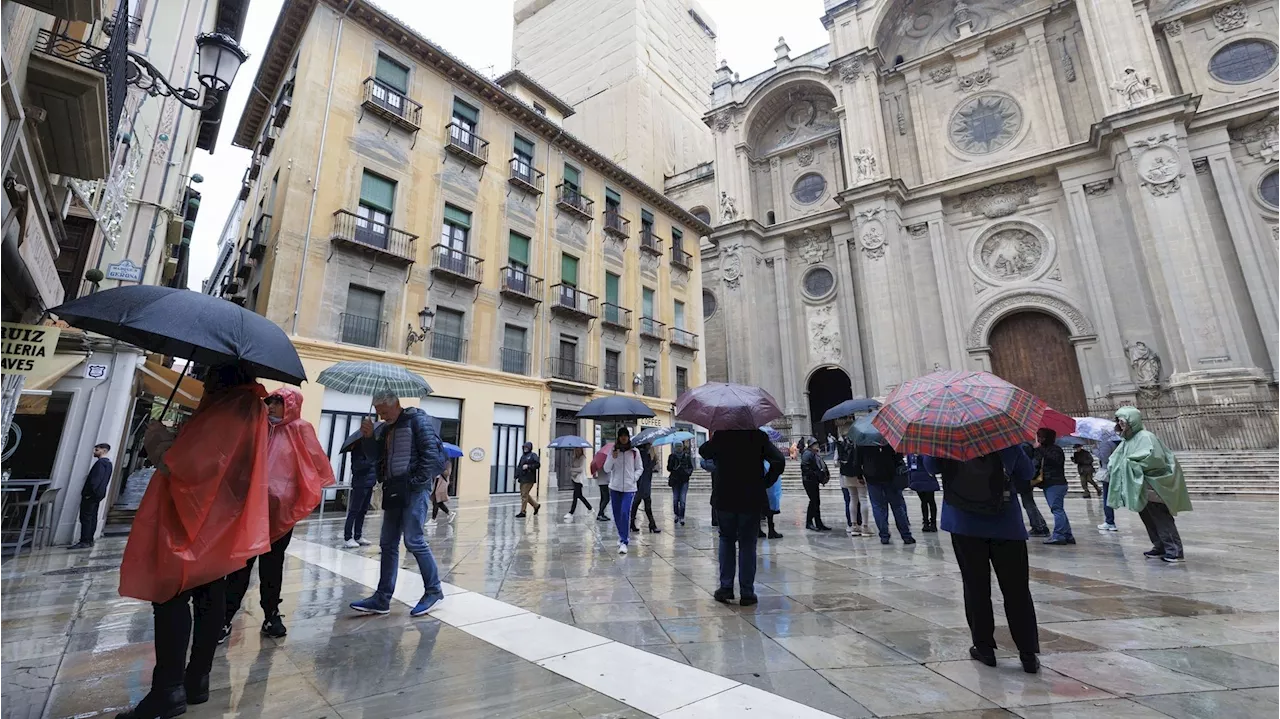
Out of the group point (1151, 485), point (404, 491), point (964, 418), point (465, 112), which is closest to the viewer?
point (964, 418)

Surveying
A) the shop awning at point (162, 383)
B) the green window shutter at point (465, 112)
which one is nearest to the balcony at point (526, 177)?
the green window shutter at point (465, 112)

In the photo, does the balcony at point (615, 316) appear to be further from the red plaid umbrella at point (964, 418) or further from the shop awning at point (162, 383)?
the red plaid umbrella at point (964, 418)

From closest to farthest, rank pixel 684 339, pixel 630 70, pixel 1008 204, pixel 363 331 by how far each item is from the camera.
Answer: pixel 363 331
pixel 1008 204
pixel 684 339
pixel 630 70

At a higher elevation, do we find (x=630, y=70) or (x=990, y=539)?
(x=630, y=70)

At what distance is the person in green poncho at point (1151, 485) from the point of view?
5.75 m

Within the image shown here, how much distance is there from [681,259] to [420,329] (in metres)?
13.9

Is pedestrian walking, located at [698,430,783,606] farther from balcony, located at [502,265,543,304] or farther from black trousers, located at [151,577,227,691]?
balcony, located at [502,265,543,304]

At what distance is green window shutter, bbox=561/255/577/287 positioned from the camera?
2084 centimetres

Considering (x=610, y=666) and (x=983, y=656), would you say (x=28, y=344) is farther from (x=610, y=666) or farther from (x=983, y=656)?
(x=983, y=656)

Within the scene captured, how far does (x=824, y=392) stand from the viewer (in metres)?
29.7

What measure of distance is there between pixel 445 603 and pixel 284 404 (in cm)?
204

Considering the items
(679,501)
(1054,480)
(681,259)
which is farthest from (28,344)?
(681,259)

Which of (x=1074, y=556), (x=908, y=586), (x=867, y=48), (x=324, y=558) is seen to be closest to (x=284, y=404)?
(x=324, y=558)

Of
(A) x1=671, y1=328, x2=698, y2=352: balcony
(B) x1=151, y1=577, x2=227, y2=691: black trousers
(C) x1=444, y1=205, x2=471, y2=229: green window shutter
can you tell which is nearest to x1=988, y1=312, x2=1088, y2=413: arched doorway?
(A) x1=671, y1=328, x2=698, y2=352: balcony
